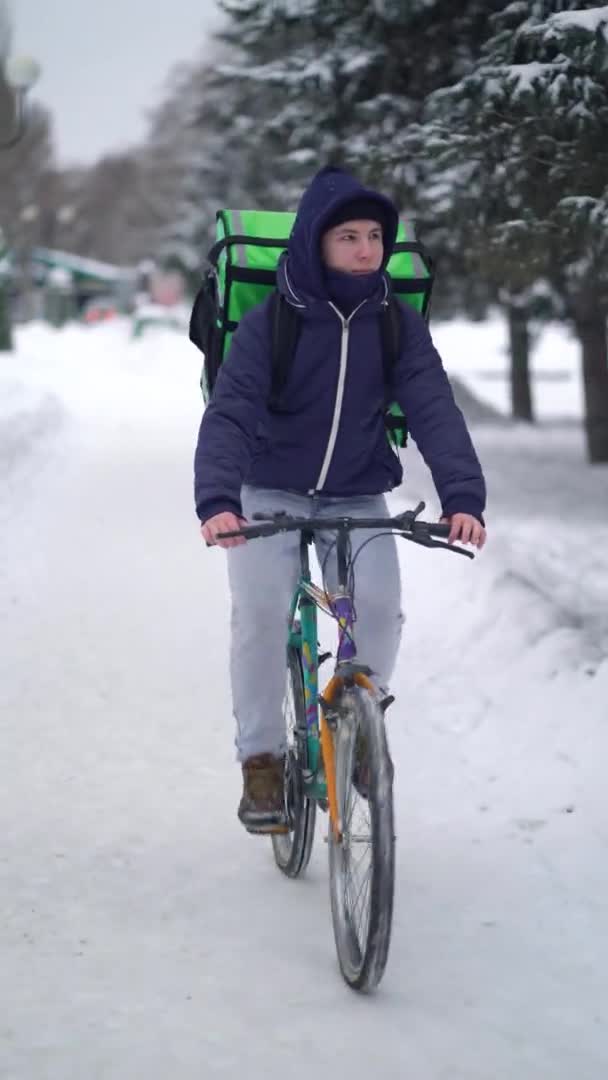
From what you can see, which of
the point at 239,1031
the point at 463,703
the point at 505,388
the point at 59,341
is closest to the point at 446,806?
the point at 463,703

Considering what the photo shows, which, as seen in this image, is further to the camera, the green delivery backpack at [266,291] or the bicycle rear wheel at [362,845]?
the green delivery backpack at [266,291]

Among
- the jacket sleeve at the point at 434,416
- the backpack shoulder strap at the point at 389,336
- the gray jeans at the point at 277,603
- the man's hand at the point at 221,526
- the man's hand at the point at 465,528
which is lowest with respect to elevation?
the gray jeans at the point at 277,603

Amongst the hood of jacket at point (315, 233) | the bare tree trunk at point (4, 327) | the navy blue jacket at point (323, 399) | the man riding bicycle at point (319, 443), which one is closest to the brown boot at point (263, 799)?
the man riding bicycle at point (319, 443)

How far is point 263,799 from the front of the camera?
4.46 meters

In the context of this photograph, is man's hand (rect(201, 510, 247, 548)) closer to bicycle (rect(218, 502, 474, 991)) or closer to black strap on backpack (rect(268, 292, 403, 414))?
bicycle (rect(218, 502, 474, 991))

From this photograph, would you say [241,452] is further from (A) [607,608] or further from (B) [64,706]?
(A) [607,608]

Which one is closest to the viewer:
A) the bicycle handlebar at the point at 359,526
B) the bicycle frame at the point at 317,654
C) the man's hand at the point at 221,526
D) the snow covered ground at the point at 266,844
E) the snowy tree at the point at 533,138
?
the snow covered ground at the point at 266,844

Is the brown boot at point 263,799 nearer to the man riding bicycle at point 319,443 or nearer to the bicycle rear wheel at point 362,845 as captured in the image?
the man riding bicycle at point 319,443

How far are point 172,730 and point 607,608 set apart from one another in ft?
8.33

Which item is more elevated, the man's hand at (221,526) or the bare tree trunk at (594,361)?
the man's hand at (221,526)

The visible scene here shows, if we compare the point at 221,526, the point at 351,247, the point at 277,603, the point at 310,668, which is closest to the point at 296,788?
the point at 310,668

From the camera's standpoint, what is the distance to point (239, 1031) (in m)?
3.54

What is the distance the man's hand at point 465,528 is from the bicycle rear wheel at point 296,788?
837 mm

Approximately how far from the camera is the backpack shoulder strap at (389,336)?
4.08 meters
